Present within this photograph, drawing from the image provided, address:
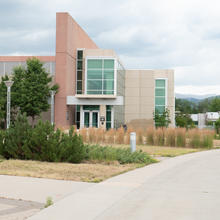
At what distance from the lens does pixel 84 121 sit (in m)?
41.8

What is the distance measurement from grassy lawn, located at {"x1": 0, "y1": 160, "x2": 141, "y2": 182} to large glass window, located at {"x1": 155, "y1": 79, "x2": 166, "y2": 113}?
4002 cm

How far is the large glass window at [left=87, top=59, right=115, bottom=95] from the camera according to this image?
136ft

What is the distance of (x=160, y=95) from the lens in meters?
52.7

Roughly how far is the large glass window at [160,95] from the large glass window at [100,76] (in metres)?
12.6

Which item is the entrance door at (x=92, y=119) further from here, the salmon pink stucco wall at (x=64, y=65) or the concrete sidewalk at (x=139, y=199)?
the concrete sidewalk at (x=139, y=199)

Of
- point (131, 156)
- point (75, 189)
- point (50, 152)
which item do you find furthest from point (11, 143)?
point (75, 189)

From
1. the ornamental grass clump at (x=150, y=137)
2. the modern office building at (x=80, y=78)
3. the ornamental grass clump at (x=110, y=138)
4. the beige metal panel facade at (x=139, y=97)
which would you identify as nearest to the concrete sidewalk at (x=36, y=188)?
the ornamental grass clump at (x=110, y=138)

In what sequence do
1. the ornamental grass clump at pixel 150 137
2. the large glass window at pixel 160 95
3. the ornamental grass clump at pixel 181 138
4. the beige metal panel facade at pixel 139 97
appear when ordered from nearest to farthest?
1. the ornamental grass clump at pixel 181 138
2. the ornamental grass clump at pixel 150 137
3. the beige metal panel facade at pixel 139 97
4. the large glass window at pixel 160 95

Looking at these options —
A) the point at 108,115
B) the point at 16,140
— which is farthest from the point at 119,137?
the point at 108,115

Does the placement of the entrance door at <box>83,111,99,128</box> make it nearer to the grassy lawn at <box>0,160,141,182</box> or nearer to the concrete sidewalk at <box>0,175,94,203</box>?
the grassy lawn at <box>0,160,141,182</box>

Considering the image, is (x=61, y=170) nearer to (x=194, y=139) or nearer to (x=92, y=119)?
(x=194, y=139)

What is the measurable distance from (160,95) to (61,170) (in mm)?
42755

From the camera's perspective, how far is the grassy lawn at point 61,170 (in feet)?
33.0

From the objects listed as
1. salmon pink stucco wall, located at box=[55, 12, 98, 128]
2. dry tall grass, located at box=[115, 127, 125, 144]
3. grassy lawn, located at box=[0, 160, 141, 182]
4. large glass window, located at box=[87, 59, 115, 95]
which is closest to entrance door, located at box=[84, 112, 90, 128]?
salmon pink stucco wall, located at box=[55, 12, 98, 128]
